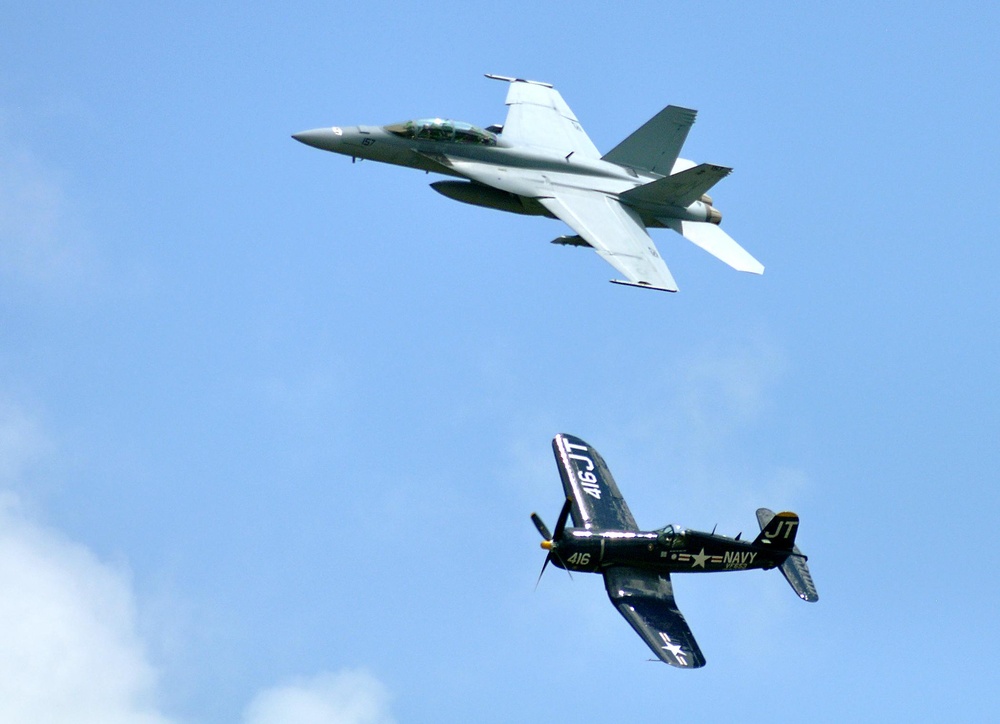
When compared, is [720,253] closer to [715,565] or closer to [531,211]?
[531,211]

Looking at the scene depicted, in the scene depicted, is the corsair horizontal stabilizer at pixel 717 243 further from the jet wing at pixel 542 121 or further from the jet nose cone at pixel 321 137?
the jet nose cone at pixel 321 137

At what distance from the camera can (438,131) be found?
49.0 m

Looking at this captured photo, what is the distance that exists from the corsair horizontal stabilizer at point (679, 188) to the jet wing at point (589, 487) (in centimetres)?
844

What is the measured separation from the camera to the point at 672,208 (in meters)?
50.6

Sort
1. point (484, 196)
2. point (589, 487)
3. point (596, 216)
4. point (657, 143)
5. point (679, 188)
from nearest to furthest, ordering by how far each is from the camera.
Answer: point (589, 487), point (596, 216), point (484, 196), point (679, 188), point (657, 143)

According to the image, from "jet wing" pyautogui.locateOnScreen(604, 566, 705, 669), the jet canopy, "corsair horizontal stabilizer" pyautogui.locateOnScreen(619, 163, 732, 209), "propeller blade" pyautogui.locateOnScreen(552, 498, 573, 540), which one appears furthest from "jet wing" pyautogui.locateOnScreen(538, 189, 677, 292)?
"jet wing" pyautogui.locateOnScreen(604, 566, 705, 669)

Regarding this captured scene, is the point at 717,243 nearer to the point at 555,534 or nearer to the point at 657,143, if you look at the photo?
the point at 657,143

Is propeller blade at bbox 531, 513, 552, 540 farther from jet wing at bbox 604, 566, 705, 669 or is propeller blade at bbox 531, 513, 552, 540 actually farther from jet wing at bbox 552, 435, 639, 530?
jet wing at bbox 604, 566, 705, 669

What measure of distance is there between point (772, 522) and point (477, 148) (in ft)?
48.8

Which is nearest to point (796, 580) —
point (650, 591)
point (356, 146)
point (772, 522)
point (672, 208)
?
point (772, 522)

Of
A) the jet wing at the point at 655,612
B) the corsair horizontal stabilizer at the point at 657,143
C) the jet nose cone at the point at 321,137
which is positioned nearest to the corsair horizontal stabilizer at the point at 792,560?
the jet wing at the point at 655,612

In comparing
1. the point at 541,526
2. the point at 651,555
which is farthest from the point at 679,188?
the point at 541,526

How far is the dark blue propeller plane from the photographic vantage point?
3981 cm

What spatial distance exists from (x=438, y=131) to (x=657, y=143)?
7.47 m
